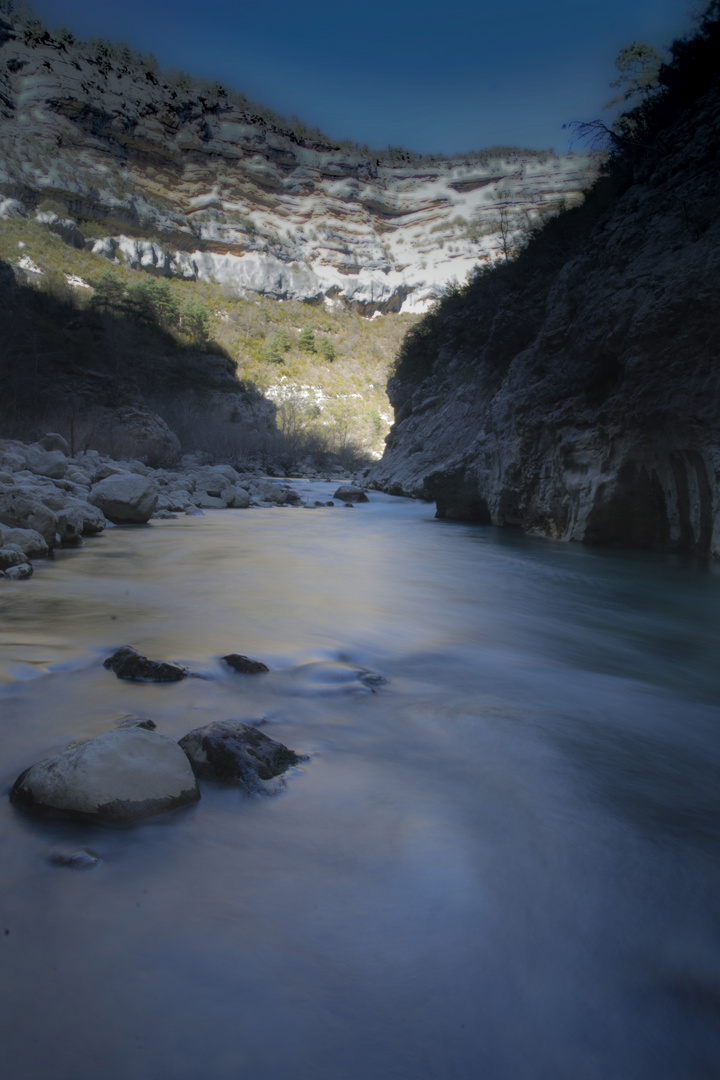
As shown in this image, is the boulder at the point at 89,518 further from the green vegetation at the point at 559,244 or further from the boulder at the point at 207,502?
the green vegetation at the point at 559,244

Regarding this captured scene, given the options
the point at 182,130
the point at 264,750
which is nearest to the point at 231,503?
the point at 264,750

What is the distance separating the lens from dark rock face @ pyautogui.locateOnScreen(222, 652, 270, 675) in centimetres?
276

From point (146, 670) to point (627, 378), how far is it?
20.6ft

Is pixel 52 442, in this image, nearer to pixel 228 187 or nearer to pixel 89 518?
pixel 89 518

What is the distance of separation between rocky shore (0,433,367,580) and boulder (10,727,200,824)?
3.53 m

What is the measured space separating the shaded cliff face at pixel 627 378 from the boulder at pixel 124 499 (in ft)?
18.3

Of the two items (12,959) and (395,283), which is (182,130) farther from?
(12,959)

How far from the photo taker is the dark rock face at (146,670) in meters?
2.57

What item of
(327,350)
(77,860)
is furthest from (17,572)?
(327,350)

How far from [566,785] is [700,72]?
8945mm

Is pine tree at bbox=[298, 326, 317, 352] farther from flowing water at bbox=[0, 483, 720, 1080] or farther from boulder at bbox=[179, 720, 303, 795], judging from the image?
boulder at bbox=[179, 720, 303, 795]

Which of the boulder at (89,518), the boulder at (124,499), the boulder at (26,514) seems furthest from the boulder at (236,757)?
the boulder at (124,499)

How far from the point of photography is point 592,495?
7.49 m

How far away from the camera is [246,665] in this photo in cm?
276
